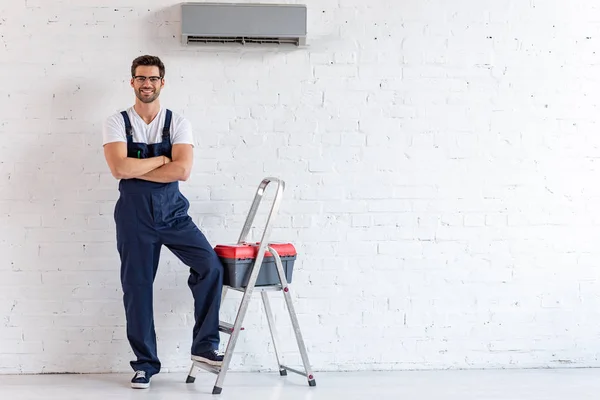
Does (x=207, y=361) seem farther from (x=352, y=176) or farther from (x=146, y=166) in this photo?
(x=352, y=176)

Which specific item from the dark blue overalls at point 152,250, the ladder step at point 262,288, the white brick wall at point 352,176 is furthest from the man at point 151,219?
the white brick wall at point 352,176

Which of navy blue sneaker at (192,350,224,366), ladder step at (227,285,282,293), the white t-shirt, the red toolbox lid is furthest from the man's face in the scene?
navy blue sneaker at (192,350,224,366)

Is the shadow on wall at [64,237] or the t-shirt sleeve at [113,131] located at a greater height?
the t-shirt sleeve at [113,131]

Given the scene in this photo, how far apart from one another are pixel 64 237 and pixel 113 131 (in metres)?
0.74

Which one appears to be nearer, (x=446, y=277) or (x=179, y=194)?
(x=179, y=194)

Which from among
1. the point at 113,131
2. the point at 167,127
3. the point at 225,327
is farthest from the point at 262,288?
the point at 113,131

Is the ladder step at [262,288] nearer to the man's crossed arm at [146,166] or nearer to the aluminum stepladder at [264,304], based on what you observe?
the aluminum stepladder at [264,304]

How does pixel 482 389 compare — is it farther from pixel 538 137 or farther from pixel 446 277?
pixel 538 137

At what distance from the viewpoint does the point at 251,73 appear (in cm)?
449

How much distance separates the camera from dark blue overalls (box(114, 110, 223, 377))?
4.05 meters

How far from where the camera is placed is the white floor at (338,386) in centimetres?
393

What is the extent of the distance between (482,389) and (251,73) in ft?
6.81

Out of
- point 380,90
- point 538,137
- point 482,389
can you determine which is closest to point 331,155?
point 380,90

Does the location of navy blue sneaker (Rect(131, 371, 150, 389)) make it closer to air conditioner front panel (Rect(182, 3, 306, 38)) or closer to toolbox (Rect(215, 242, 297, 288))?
toolbox (Rect(215, 242, 297, 288))
